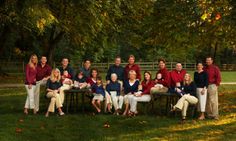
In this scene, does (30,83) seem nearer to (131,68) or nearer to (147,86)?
(131,68)

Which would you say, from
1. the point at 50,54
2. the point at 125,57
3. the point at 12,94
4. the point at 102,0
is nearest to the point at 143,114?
the point at 102,0

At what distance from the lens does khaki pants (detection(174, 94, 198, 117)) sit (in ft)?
41.0

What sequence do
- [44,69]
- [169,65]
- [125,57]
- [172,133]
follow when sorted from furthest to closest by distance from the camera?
1. [125,57]
2. [169,65]
3. [44,69]
4. [172,133]

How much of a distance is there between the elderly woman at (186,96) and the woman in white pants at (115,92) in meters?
1.64

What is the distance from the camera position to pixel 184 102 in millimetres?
12531

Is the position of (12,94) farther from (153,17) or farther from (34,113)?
(153,17)

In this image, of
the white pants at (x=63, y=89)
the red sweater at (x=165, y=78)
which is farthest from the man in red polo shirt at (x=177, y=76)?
the white pants at (x=63, y=89)

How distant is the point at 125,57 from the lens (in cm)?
5962

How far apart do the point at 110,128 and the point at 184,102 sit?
2420 millimetres

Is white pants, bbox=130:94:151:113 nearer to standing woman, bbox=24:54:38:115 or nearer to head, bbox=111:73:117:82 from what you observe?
head, bbox=111:73:117:82

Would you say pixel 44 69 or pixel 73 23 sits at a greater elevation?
pixel 73 23

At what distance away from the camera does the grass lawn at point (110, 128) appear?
424 inches

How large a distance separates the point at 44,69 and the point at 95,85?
1759mm

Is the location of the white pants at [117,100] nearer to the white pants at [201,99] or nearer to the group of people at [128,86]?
the group of people at [128,86]
